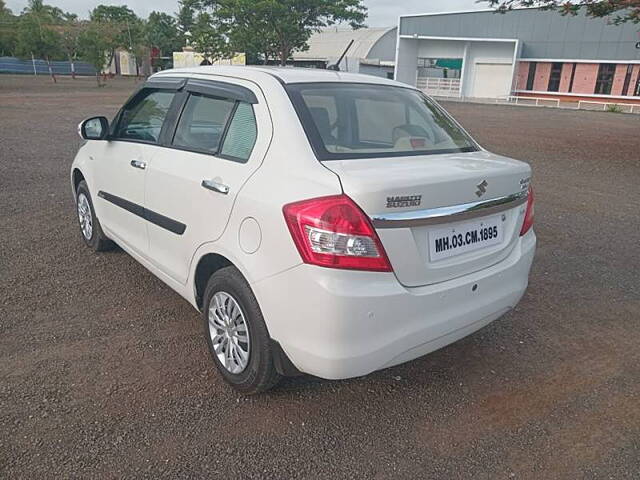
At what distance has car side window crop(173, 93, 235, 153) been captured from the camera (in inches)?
120

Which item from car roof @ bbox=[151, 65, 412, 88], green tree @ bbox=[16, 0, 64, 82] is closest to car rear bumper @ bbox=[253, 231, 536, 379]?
car roof @ bbox=[151, 65, 412, 88]

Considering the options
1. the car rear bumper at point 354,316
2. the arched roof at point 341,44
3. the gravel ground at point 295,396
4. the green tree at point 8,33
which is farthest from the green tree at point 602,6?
the green tree at point 8,33

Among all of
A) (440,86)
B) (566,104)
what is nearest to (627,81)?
(566,104)

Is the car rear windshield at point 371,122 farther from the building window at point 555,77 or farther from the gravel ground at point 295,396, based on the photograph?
the building window at point 555,77

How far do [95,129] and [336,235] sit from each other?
9.40 feet

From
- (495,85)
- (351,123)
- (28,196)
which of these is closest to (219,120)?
(351,123)

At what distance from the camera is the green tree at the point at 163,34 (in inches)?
2803

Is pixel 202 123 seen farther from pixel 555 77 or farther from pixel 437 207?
pixel 555 77

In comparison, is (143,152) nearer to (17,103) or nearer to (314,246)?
(314,246)

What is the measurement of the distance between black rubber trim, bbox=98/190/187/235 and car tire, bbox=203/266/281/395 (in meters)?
0.47

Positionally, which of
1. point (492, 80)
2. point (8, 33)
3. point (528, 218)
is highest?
point (8, 33)

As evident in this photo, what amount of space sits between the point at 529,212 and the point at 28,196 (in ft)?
21.1

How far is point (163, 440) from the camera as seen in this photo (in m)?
2.52

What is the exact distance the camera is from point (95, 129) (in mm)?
4188
